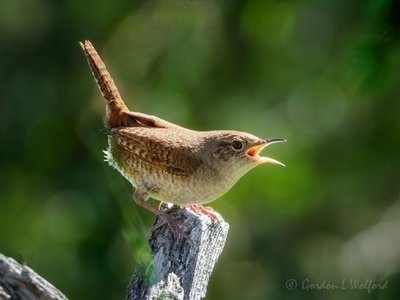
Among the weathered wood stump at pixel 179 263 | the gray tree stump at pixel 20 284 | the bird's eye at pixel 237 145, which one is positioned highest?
the bird's eye at pixel 237 145

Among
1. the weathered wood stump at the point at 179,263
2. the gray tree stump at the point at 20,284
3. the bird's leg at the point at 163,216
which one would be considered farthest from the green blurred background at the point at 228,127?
the gray tree stump at the point at 20,284

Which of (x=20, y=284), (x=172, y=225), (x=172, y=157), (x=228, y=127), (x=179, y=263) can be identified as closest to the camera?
(x=20, y=284)

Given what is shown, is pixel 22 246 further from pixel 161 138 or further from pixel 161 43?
pixel 161 138

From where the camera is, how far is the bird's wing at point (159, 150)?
14.6 feet

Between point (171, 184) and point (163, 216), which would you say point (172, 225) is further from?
point (171, 184)

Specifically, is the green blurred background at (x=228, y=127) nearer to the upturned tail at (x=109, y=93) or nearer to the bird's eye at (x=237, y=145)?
the upturned tail at (x=109, y=93)

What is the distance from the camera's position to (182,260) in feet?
12.2

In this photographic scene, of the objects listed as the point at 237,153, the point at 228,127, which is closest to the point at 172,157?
the point at 237,153

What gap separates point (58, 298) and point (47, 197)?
3.95m

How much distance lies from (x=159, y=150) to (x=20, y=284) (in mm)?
1934

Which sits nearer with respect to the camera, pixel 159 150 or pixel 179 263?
pixel 179 263

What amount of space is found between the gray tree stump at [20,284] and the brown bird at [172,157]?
166cm

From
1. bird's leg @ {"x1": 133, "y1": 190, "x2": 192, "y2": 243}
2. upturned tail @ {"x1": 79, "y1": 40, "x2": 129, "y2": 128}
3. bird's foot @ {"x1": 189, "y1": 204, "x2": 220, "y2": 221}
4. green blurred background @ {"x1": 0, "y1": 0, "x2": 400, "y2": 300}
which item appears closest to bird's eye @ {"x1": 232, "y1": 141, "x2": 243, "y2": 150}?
bird's foot @ {"x1": 189, "y1": 204, "x2": 220, "y2": 221}

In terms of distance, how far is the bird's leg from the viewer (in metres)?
3.94
